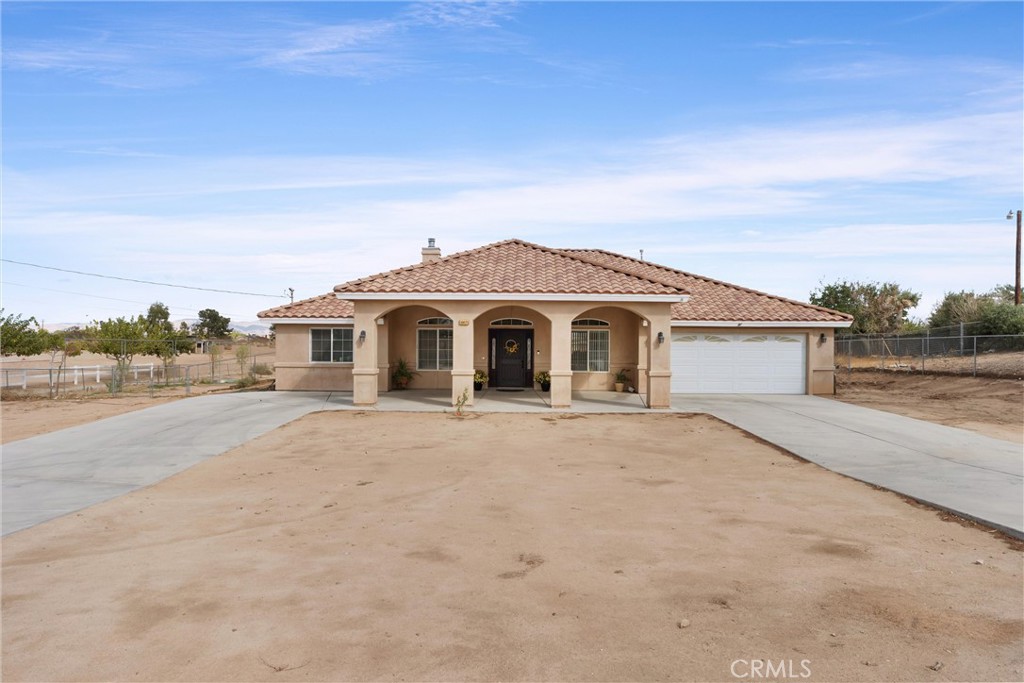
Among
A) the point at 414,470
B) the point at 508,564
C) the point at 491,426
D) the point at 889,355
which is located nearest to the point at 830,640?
the point at 508,564

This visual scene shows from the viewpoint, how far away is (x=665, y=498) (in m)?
8.71

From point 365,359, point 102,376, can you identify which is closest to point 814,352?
point 365,359

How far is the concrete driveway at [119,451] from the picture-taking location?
29.2 feet

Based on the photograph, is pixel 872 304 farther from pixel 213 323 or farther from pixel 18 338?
pixel 213 323

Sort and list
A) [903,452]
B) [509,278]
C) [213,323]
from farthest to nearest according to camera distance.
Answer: [213,323] < [509,278] < [903,452]

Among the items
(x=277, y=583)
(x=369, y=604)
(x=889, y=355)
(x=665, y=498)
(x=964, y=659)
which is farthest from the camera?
(x=889, y=355)

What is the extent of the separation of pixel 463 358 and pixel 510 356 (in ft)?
15.3

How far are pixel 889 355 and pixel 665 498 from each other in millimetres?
31643

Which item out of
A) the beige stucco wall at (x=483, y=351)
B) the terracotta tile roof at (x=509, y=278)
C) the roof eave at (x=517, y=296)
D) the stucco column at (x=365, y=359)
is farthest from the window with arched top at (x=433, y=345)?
the roof eave at (x=517, y=296)

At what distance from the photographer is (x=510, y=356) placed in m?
22.9

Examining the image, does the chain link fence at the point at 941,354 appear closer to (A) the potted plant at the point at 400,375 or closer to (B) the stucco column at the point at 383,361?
(A) the potted plant at the point at 400,375

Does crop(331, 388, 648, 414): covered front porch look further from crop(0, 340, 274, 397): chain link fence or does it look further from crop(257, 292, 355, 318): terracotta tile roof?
crop(0, 340, 274, 397): chain link fence

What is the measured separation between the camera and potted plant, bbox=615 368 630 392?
2248cm

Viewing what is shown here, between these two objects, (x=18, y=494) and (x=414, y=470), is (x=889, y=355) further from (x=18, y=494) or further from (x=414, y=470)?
(x=18, y=494)
